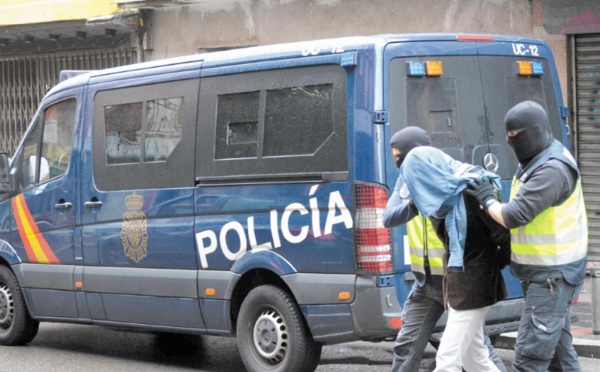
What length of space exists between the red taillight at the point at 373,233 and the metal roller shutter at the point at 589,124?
22.1 feet

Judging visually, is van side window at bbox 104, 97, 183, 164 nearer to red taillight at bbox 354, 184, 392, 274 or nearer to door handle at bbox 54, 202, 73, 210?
door handle at bbox 54, 202, 73, 210

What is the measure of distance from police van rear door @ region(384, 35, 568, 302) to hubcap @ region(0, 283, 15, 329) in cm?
441

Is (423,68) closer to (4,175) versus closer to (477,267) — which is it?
(477,267)

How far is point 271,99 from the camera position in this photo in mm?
8281

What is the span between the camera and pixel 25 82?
19.8 meters

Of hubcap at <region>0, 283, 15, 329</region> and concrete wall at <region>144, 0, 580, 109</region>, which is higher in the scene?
concrete wall at <region>144, 0, 580, 109</region>

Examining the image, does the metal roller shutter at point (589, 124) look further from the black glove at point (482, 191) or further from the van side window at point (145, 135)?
the black glove at point (482, 191)

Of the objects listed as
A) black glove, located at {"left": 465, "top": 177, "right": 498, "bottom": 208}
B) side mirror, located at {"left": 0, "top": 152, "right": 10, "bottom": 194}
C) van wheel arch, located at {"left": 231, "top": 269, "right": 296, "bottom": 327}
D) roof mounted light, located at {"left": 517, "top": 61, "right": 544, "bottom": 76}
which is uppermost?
roof mounted light, located at {"left": 517, "top": 61, "right": 544, "bottom": 76}

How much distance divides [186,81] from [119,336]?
132 inches

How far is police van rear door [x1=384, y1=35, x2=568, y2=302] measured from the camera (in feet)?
24.9

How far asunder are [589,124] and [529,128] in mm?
7950

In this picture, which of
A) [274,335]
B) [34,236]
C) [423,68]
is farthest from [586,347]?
[34,236]

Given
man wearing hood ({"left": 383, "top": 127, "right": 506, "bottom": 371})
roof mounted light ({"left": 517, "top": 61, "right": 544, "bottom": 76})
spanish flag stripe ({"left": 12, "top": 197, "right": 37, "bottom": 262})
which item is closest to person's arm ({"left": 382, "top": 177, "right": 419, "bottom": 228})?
man wearing hood ({"left": 383, "top": 127, "right": 506, "bottom": 371})

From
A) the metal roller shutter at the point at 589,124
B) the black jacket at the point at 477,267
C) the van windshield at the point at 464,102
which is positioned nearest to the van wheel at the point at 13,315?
the van windshield at the point at 464,102
